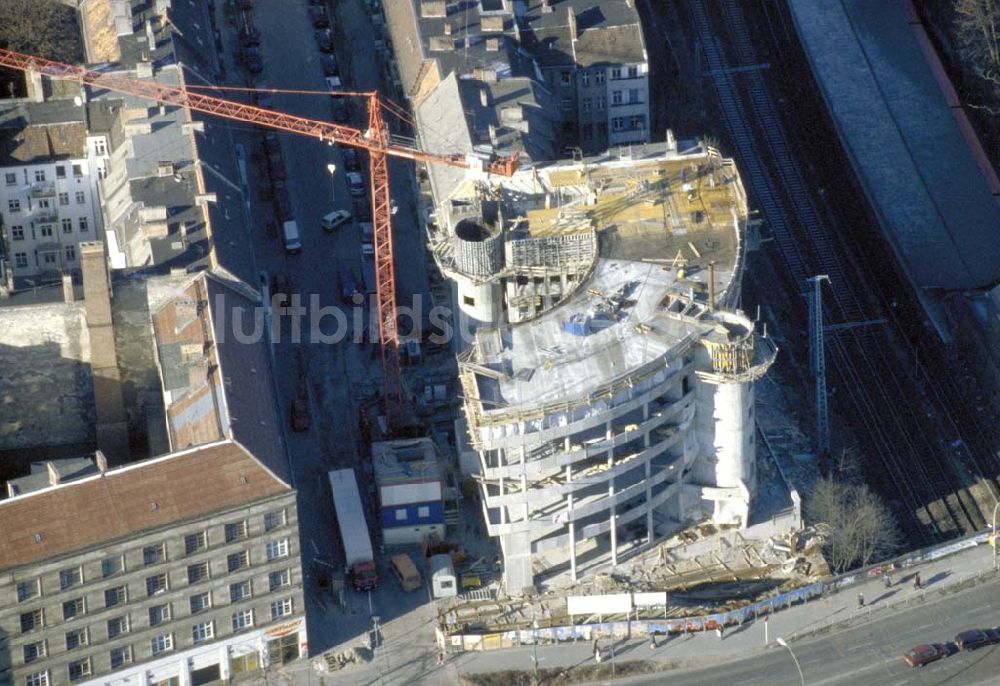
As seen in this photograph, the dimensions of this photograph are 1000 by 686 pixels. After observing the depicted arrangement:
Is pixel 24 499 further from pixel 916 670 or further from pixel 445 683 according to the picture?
pixel 916 670

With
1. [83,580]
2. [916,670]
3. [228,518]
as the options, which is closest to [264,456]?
[228,518]

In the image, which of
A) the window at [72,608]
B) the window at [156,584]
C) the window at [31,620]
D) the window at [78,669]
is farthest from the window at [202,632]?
the window at [31,620]

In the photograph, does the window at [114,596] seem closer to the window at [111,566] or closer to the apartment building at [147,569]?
the apartment building at [147,569]

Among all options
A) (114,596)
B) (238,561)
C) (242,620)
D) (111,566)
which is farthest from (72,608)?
(242,620)

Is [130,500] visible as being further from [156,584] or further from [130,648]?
[130,648]

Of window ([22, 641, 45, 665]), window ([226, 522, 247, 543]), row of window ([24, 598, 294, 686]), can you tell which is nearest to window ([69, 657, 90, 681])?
row of window ([24, 598, 294, 686])

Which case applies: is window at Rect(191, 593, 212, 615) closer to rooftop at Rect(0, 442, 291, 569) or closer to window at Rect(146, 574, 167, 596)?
window at Rect(146, 574, 167, 596)
